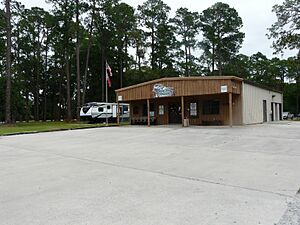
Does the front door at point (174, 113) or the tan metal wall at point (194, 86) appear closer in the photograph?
the tan metal wall at point (194, 86)

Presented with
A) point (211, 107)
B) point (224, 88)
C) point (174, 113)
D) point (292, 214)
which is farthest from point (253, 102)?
point (292, 214)

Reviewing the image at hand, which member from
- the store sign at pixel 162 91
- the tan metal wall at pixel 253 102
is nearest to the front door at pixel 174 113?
the store sign at pixel 162 91

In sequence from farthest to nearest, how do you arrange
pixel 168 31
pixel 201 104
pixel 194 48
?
1. pixel 194 48
2. pixel 168 31
3. pixel 201 104

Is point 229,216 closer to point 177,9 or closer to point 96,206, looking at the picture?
point 96,206

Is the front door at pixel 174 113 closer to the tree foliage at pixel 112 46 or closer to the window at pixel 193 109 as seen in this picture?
the window at pixel 193 109

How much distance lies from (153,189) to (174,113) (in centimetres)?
2009

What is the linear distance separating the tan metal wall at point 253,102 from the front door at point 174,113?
5.80 m

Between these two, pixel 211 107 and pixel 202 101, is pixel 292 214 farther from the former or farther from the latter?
pixel 202 101

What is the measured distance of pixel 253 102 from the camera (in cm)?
2238

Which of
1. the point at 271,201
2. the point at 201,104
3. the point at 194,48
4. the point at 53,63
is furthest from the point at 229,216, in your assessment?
the point at 53,63

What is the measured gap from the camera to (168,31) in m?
41.7

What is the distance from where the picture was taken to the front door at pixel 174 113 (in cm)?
2448

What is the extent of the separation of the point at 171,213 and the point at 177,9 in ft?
144

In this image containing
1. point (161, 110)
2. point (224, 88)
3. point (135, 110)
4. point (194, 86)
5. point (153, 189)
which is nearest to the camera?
point (153, 189)
